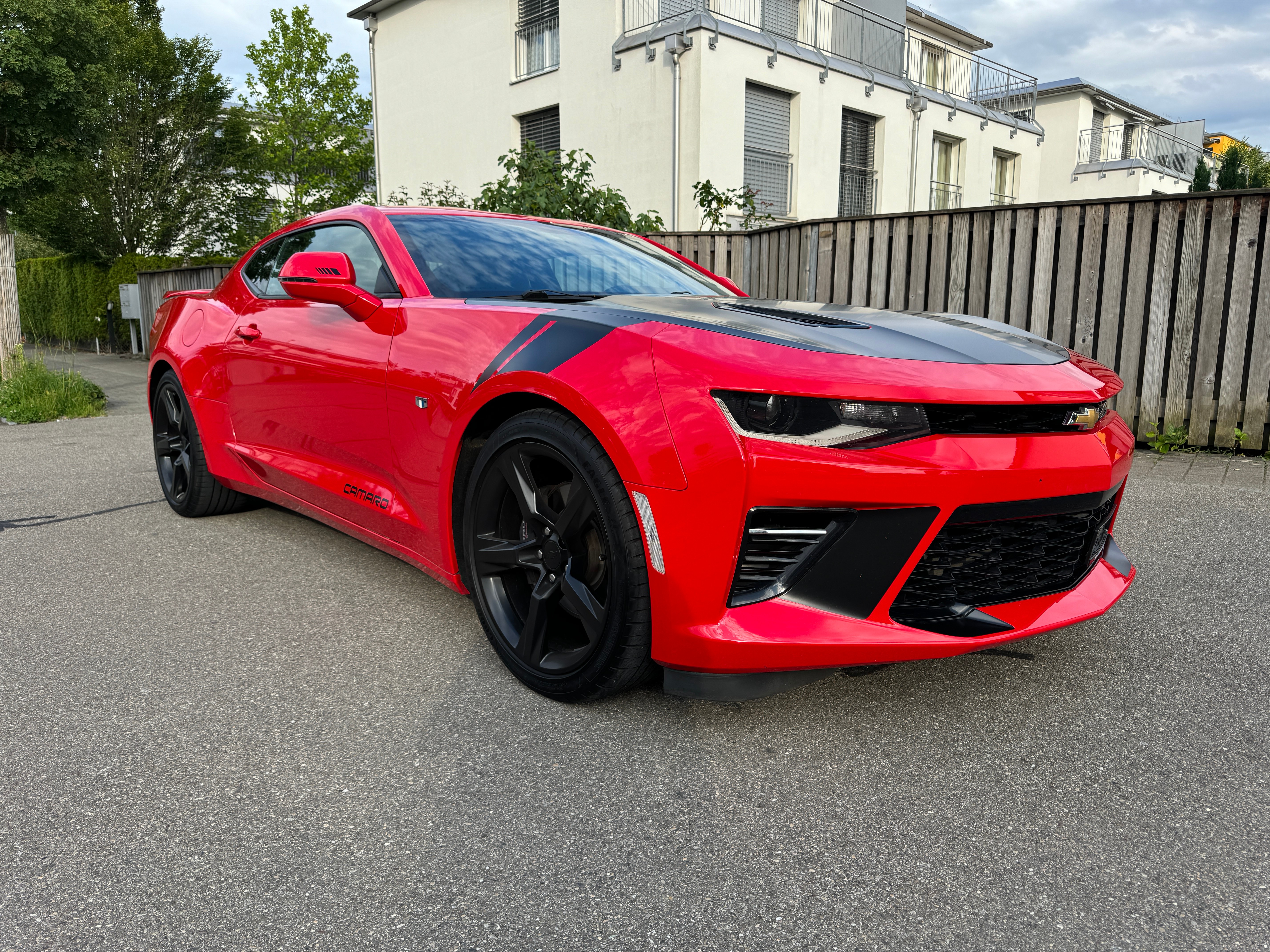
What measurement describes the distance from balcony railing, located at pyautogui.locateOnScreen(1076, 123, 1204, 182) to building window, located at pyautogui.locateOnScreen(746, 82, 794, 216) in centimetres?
1849

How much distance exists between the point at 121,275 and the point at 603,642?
17714 millimetres

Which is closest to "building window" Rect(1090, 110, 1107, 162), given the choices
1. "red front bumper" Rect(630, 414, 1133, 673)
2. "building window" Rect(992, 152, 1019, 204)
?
"building window" Rect(992, 152, 1019, 204)

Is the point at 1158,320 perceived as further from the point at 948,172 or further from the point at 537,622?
the point at 948,172

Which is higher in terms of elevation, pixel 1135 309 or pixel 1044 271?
pixel 1044 271

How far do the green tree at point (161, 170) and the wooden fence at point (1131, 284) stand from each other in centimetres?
1742

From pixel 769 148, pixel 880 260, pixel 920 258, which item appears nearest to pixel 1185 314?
pixel 920 258

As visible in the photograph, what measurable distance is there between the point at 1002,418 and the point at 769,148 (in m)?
15.0

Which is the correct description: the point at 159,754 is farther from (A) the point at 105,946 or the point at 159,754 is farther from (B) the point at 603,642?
(B) the point at 603,642

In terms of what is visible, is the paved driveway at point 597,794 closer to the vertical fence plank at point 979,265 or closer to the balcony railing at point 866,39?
the vertical fence plank at point 979,265

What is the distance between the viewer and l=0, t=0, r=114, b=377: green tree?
9125 mm

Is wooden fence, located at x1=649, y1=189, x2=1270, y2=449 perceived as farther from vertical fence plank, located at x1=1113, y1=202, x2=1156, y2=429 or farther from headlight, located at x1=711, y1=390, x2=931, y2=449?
headlight, located at x1=711, y1=390, x2=931, y2=449

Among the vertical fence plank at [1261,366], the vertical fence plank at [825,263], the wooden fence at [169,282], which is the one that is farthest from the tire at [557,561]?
the wooden fence at [169,282]

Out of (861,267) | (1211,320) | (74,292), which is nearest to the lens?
(1211,320)

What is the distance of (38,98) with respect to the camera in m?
9.42
